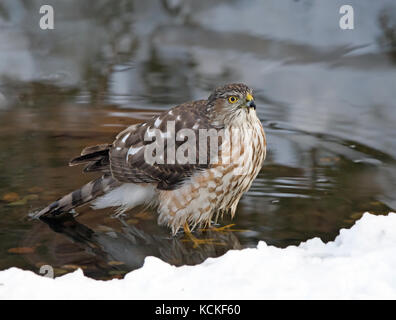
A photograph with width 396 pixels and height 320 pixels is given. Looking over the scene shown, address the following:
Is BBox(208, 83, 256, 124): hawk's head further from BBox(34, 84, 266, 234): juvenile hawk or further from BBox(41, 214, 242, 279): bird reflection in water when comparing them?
BBox(41, 214, 242, 279): bird reflection in water

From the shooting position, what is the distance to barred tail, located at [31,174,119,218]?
5980 millimetres

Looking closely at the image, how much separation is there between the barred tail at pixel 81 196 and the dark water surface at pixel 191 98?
0.13 meters

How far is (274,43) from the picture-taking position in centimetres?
1112

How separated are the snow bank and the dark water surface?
0.55 meters

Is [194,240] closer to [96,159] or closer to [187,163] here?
[187,163]

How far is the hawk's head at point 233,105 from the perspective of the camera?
551 cm

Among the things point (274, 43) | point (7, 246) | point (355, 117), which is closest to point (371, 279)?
point (7, 246)

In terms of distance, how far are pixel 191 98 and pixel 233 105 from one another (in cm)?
424

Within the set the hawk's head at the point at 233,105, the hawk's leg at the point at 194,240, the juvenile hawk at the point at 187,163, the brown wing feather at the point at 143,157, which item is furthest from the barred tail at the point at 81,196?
the hawk's head at the point at 233,105

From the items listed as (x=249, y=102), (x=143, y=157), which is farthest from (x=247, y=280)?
(x=143, y=157)

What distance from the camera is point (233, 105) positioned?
5523mm

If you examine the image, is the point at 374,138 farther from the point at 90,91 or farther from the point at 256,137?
the point at 90,91

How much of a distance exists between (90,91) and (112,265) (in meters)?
5.00

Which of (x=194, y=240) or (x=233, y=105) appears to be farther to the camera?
(x=194, y=240)
